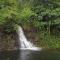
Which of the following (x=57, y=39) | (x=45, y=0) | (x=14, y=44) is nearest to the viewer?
(x=14, y=44)

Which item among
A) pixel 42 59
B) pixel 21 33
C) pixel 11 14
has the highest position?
pixel 11 14

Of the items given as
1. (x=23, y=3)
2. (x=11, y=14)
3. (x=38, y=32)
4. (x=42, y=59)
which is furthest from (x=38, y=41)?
(x=42, y=59)

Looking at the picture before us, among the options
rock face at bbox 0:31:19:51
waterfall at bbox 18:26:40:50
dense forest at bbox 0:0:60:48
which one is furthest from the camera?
dense forest at bbox 0:0:60:48

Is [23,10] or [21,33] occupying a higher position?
[23,10]

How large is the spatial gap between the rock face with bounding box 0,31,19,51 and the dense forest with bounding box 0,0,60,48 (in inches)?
12.6

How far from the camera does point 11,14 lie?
24.2 meters

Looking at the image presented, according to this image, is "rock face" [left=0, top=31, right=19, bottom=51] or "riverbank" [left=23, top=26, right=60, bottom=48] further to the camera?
"riverbank" [left=23, top=26, right=60, bottom=48]

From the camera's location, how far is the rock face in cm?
2230

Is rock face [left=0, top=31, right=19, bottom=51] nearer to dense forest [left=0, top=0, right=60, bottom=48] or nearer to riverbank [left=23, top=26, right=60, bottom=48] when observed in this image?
dense forest [left=0, top=0, right=60, bottom=48]

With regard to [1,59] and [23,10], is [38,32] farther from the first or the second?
[1,59]

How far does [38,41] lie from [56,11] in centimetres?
325

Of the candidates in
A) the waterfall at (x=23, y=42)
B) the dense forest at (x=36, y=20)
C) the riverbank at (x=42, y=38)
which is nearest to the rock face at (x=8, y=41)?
the dense forest at (x=36, y=20)

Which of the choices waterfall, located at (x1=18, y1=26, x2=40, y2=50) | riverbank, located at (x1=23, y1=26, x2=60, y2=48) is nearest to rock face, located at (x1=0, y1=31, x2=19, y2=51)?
waterfall, located at (x1=18, y1=26, x2=40, y2=50)

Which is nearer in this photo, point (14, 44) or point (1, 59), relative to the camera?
point (1, 59)
